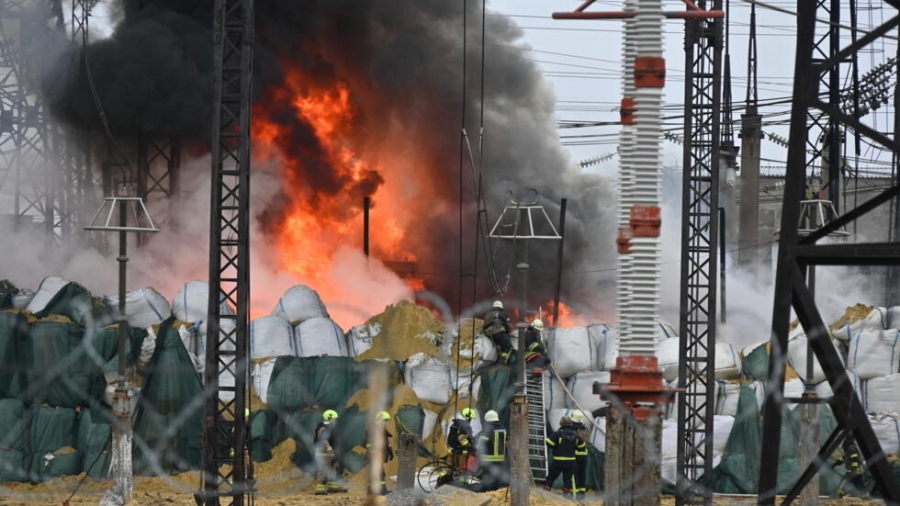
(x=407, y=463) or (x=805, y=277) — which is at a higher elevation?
(x=805, y=277)

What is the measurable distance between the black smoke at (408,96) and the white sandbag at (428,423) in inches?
447

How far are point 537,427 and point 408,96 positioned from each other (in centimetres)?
2125

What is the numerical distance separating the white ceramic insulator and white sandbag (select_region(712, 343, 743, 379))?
1672cm

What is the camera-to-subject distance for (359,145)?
141 feet

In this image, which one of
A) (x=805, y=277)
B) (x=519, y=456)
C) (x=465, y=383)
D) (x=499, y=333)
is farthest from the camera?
(x=499, y=333)

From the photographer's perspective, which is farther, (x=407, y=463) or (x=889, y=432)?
(x=889, y=432)

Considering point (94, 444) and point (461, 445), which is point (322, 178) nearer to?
point (94, 444)

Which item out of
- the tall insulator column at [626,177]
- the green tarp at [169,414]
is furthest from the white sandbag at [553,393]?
the tall insulator column at [626,177]

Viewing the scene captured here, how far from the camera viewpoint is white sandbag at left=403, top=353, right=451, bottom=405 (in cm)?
2564

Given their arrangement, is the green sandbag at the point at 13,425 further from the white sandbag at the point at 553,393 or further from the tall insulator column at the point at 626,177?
the tall insulator column at the point at 626,177

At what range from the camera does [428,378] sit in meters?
25.8

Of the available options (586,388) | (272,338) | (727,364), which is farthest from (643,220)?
(272,338)

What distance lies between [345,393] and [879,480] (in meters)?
14.8

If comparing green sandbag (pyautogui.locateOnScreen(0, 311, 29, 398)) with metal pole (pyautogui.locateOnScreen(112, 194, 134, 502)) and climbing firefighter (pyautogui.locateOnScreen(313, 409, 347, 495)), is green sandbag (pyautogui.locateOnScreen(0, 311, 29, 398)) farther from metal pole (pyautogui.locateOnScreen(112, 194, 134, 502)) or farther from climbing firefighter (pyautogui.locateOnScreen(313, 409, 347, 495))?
climbing firefighter (pyautogui.locateOnScreen(313, 409, 347, 495))
